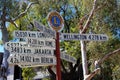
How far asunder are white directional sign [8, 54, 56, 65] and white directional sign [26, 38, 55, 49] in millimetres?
218

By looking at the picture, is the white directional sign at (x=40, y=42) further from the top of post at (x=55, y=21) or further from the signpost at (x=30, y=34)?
the top of post at (x=55, y=21)

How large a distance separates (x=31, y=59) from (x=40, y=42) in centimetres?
40

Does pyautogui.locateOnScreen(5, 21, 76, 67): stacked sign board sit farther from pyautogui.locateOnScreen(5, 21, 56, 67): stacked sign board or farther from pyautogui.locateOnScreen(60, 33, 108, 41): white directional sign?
pyautogui.locateOnScreen(60, 33, 108, 41): white directional sign

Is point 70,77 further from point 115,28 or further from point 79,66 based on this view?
point 115,28

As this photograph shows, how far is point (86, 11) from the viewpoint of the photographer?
1100 cm

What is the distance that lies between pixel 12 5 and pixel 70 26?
6.18 metres

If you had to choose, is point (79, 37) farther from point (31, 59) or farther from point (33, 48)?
point (31, 59)

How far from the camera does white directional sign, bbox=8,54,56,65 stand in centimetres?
471

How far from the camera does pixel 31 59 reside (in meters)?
4.85

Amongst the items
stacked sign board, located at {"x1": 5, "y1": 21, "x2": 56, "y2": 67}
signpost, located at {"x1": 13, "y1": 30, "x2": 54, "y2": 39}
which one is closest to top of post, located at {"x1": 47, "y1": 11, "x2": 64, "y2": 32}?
stacked sign board, located at {"x1": 5, "y1": 21, "x2": 56, "y2": 67}

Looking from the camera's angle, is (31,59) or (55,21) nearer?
(31,59)

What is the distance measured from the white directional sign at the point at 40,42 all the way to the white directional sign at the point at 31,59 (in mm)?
218

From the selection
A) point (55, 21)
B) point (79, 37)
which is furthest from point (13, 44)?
point (79, 37)

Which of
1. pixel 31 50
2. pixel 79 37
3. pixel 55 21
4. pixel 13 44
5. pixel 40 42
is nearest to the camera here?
pixel 13 44
